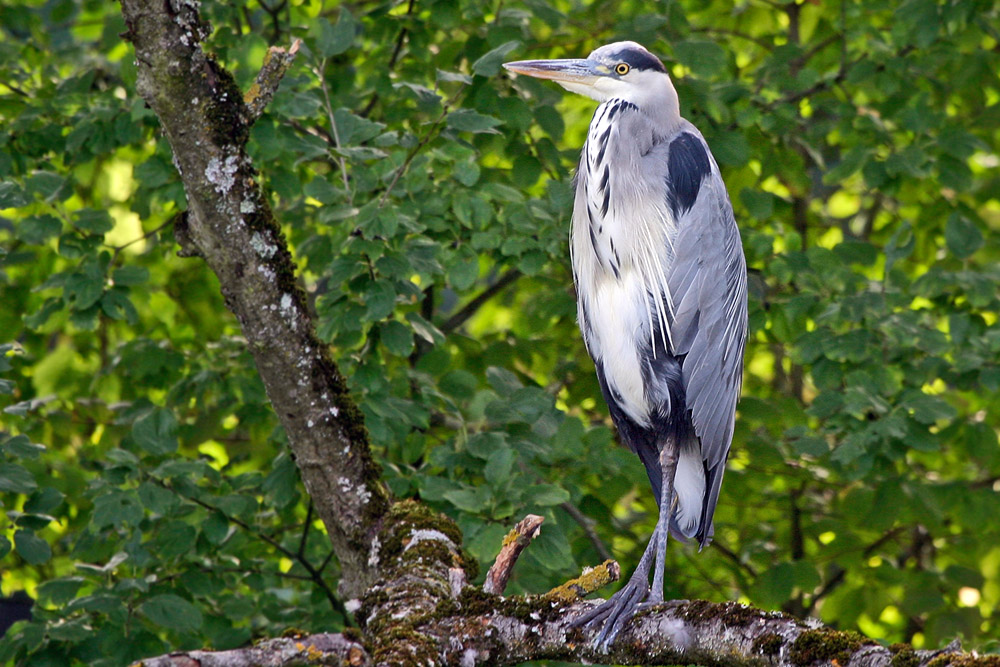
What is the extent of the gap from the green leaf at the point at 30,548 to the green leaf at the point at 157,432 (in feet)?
1.26

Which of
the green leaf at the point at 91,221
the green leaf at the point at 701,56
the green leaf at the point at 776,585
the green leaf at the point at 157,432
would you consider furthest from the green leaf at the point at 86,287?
the green leaf at the point at 776,585

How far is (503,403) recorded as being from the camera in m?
3.05

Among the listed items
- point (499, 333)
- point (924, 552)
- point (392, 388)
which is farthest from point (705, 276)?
point (924, 552)

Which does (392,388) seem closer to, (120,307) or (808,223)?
(120,307)

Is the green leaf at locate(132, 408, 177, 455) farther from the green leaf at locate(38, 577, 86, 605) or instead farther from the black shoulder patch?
the black shoulder patch

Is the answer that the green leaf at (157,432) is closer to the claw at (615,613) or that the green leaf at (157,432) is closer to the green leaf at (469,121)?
the green leaf at (469,121)

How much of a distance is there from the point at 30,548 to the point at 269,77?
144cm

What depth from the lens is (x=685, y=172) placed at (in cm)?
286

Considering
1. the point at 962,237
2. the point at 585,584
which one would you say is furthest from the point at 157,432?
the point at 962,237

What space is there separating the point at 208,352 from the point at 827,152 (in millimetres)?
3290

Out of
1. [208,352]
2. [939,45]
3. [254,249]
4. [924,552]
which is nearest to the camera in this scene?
[254,249]

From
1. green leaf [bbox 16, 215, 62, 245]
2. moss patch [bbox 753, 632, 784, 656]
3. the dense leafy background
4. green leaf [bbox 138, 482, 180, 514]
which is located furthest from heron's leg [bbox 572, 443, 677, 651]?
green leaf [bbox 16, 215, 62, 245]

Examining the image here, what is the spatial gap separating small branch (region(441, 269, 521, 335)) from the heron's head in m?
1.17

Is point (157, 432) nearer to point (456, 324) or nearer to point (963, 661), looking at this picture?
point (456, 324)
